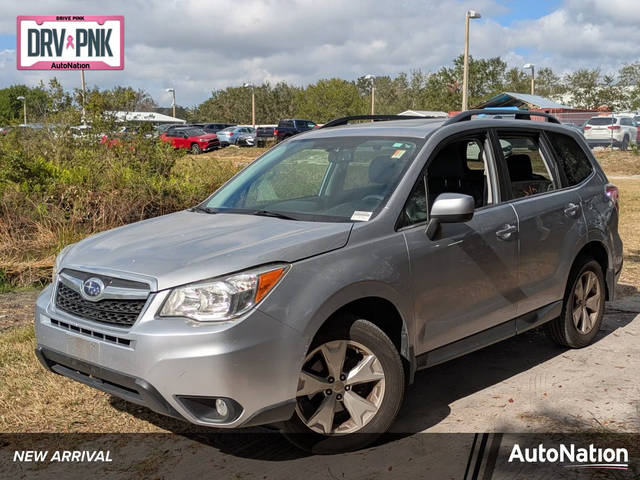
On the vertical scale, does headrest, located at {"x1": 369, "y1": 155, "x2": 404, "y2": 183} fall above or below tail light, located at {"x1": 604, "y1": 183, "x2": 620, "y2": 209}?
above

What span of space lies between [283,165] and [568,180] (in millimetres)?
2220

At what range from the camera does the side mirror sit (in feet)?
13.8

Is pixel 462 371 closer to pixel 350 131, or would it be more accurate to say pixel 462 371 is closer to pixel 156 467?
pixel 350 131

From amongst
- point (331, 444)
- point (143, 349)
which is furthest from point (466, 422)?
point (143, 349)

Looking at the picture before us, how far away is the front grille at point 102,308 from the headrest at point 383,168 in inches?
65.8

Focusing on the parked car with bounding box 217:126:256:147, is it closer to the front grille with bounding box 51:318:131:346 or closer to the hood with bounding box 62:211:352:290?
the hood with bounding box 62:211:352:290

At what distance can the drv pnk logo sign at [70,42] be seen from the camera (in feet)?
50.8

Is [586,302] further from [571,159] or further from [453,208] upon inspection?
[453,208]

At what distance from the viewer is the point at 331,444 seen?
12.7 ft

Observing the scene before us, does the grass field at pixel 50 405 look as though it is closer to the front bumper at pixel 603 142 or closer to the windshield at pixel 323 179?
the windshield at pixel 323 179

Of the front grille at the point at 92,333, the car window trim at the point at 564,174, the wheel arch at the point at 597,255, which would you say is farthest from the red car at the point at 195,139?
the front grille at the point at 92,333

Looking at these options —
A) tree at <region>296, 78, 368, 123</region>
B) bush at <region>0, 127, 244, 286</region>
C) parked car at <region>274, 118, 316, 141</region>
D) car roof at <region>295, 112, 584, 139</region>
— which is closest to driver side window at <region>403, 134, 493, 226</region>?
car roof at <region>295, 112, 584, 139</region>

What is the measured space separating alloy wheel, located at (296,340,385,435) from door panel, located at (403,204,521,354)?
44cm

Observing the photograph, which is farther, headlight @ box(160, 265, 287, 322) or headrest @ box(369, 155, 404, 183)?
headrest @ box(369, 155, 404, 183)
